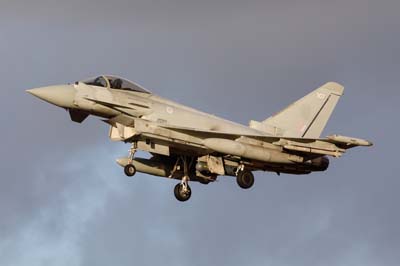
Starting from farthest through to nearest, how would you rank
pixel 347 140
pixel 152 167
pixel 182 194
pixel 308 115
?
pixel 308 115 → pixel 152 167 → pixel 182 194 → pixel 347 140

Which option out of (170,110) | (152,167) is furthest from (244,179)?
(152,167)

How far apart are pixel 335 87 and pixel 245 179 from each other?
241 inches

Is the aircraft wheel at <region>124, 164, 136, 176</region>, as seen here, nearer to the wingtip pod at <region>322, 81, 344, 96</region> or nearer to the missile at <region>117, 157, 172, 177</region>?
the missile at <region>117, 157, 172, 177</region>

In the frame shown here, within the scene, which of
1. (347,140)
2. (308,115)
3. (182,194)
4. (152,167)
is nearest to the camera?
(347,140)

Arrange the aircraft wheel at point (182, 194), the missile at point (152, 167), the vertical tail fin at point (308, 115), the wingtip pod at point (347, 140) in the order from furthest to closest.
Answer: the vertical tail fin at point (308, 115) < the missile at point (152, 167) < the aircraft wheel at point (182, 194) < the wingtip pod at point (347, 140)

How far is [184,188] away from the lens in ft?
133

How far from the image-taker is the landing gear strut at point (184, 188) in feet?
133

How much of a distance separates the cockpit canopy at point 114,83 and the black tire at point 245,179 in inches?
157

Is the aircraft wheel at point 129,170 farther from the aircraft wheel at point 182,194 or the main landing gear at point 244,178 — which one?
the main landing gear at point 244,178

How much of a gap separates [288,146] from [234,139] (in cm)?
171

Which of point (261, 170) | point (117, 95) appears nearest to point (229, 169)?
point (261, 170)

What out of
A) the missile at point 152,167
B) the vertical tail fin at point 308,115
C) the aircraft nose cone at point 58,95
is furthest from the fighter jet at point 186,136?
the vertical tail fin at point 308,115

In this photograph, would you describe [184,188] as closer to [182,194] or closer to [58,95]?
[182,194]

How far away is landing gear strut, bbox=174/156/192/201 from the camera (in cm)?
4069
